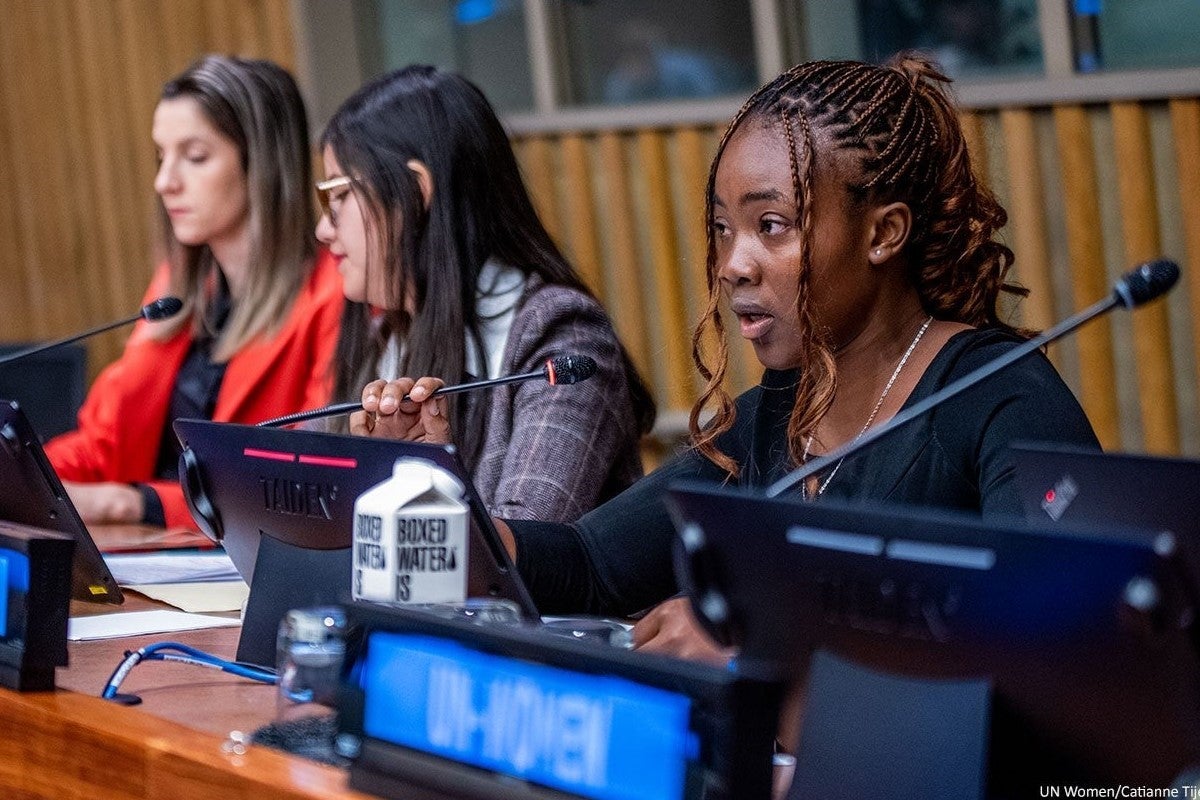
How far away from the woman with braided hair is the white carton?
31 cm

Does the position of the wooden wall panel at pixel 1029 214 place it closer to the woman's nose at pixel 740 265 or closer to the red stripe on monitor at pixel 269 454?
the woman's nose at pixel 740 265

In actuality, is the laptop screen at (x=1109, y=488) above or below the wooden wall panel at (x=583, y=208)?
below

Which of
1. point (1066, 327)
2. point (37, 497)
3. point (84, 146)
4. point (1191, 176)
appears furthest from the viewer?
point (84, 146)

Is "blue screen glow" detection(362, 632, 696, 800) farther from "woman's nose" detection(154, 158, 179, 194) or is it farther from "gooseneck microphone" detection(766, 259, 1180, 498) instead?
"woman's nose" detection(154, 158, 179, 194)

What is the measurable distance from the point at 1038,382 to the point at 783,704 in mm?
689

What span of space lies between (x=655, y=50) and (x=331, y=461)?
10.3 ft

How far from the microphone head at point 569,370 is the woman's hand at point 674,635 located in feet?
1.20

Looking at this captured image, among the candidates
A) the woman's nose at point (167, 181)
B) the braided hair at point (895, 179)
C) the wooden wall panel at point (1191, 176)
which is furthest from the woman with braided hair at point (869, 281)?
the wooden wall panel at point (1191, 176)

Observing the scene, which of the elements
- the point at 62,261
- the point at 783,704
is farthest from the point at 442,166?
the point at 62,261

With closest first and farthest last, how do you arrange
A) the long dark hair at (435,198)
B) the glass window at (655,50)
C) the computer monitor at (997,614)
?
the computer monitor at (997,614) < the long dark hair at (435,198) < the glass window at (655,50)

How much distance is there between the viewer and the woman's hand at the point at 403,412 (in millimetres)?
2062

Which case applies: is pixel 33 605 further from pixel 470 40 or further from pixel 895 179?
pixel 470 40

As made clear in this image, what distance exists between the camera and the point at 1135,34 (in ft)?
11.9

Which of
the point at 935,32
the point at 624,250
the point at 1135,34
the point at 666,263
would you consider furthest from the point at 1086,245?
the point at 624,250
